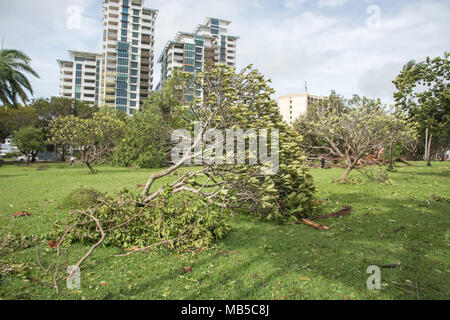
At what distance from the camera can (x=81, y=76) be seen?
8969 centimetres

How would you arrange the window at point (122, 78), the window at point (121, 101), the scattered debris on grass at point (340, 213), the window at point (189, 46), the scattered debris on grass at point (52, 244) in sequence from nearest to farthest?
the scattered debris on grass at point (52, 244) → the scattered debris on grass at point (340, 213) → the window at point (121, 101) → the window at point (122, 78) → the window at point (189, 46)

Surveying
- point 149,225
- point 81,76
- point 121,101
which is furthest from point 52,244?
point 81,76

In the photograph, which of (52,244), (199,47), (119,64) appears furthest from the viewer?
(199,47)

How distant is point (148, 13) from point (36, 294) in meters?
105

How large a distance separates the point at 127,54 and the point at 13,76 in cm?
6842

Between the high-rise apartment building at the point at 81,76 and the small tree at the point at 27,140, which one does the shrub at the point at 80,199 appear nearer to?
the small tree at the point at 27,140

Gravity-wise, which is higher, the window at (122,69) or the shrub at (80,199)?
the window at (122,69)

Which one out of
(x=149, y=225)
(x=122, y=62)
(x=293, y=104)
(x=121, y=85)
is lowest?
(x=149, y=225)

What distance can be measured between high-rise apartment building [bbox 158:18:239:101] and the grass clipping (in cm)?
7419

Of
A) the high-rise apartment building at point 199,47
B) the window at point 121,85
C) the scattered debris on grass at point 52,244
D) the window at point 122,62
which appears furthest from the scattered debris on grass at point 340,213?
the window at point 122,62

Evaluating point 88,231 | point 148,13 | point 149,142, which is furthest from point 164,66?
point 88,231

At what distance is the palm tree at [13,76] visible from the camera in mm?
21094

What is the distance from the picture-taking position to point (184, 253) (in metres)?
4.63

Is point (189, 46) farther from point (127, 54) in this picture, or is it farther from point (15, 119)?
point (15, 119)
